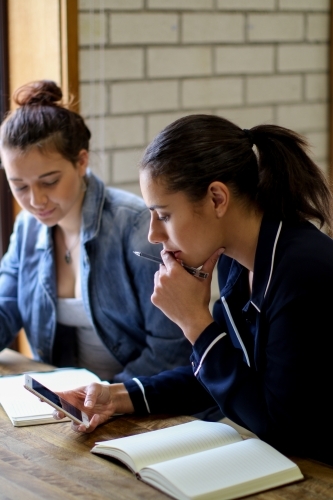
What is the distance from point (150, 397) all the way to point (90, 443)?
202mm

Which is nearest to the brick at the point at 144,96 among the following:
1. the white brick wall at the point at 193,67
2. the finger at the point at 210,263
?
the white brick wall at the point at 193,67

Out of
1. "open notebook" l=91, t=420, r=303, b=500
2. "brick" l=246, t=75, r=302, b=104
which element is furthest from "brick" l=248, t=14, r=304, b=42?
"open notebook" l=91, t=420, r=303, b=500

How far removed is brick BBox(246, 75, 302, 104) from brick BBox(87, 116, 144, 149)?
506 mm

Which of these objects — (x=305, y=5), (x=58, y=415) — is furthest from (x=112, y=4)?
(x=58, y=415)

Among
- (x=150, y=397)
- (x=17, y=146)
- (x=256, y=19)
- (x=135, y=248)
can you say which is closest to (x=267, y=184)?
(x=150, y=397)

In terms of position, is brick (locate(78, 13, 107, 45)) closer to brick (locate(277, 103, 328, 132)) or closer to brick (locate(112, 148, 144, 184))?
brick (locate(112, 148, 144, 184))

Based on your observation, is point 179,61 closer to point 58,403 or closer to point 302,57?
point 302,57

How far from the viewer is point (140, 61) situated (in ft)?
9.01

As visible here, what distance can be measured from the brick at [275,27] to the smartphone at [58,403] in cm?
178

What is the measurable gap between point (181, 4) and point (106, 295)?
3.69 ft

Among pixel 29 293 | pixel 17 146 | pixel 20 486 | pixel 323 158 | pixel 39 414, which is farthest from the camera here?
pixel 323 158

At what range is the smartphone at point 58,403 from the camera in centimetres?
164

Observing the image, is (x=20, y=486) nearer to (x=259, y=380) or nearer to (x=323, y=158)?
(x=259, y=380)

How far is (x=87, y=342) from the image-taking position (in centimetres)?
234
